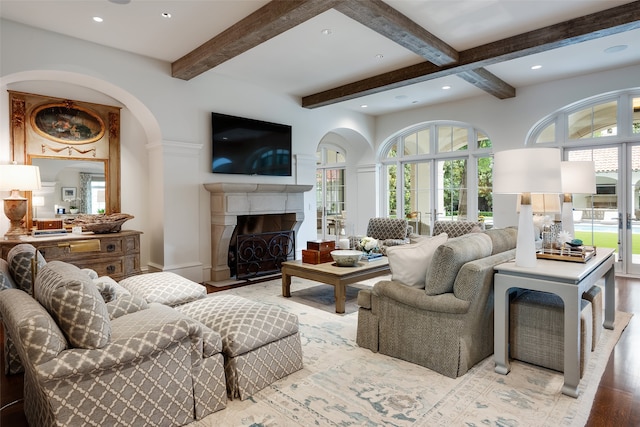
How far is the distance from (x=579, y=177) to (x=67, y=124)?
5784 mm

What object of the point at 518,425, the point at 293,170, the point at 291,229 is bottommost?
the point at 518,425

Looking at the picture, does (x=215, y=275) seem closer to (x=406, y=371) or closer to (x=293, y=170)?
(x=293, y=170)

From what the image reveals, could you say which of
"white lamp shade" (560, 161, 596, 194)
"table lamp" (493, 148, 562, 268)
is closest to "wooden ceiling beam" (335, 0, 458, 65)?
"table lamp" (493, 148, 562, 268)

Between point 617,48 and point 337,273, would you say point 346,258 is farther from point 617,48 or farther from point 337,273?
point 617,48

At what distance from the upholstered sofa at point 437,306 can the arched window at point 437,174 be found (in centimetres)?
426

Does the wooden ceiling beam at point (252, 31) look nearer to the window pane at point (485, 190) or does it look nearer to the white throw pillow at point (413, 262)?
the white throw pillow at point (413, 262)

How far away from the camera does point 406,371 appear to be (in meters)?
2.51

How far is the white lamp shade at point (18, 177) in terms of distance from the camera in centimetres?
379

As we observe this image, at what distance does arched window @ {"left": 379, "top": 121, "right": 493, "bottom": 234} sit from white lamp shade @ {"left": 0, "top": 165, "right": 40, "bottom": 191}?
6.12 meters

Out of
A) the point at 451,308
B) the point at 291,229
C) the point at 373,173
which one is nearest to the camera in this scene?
the point at 451,308

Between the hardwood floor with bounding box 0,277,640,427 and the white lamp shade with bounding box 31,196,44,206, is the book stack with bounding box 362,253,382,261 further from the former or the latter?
the white lamp shade with bounding box 31,196,44,206

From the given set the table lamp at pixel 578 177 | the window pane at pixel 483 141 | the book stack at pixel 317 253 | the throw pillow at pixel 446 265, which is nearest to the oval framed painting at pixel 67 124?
the book stack at pixel 317 253

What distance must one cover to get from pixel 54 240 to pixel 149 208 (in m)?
1.45

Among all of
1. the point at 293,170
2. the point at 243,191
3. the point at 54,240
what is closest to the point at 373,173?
the point at 293,170
